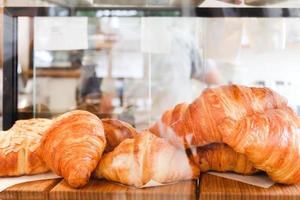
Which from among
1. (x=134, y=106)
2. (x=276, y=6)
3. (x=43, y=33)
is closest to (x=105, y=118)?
(x=134, y=106)

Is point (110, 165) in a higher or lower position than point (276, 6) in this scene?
lower

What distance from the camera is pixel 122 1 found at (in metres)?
0.61

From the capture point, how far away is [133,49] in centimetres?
62

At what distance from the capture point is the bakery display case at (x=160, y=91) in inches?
19.7

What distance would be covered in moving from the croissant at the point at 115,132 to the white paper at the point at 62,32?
5.2 inches

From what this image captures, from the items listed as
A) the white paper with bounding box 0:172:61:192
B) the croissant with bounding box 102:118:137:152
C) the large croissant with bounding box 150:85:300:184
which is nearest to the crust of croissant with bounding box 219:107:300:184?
the large croissant with bounding box 150:85:300:184

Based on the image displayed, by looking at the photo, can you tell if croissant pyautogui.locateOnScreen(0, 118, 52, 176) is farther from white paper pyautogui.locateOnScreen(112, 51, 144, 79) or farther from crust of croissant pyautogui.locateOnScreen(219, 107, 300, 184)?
crust of croissant pyautogui.locateOnScreen(219, 107, 300, 184)

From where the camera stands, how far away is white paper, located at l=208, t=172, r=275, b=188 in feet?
1.69

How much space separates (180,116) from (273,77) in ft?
0.47

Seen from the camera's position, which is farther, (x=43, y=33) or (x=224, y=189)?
(x=43, y=33)

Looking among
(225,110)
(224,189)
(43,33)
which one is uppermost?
(43,33)

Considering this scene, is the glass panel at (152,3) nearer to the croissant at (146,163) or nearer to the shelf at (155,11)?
the shelf at (155,11)

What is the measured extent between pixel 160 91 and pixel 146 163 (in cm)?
14

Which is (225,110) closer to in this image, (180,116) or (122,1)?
(180,116)
